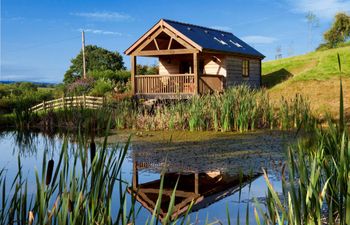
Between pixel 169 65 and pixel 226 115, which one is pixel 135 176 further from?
pixel 169 65

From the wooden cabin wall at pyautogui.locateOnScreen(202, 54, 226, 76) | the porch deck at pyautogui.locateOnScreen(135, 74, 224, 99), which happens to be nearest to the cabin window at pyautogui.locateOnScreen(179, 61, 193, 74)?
the wooden cabin wall at pyautogui.locateOnScreen(202, 54, 226, 76)

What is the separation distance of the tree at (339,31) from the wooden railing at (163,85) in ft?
102

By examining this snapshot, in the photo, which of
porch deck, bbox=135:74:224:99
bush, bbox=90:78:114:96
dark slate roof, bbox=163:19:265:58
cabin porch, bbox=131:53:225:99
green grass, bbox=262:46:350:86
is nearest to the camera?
cabin porch, bbox=131:53:225:99

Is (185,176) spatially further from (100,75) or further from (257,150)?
(100,75)

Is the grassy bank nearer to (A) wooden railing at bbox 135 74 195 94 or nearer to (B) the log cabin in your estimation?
(B) the log cabin

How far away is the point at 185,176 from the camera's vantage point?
8.27 meters

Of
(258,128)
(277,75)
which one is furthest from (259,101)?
(277,75)

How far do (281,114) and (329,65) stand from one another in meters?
17.7

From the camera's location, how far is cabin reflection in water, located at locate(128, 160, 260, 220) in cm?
646

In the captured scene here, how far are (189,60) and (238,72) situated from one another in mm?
3005

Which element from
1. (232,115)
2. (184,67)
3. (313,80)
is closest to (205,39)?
(184,67)

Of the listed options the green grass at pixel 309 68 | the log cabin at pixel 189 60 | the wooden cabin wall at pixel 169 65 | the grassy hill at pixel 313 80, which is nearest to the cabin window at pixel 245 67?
the log cabin at pixel 189 60

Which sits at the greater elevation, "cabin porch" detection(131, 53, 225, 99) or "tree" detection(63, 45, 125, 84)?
"tree" detection(63, 45, 125, 84)

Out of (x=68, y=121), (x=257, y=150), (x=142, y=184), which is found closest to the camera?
(x=142, y=184)
